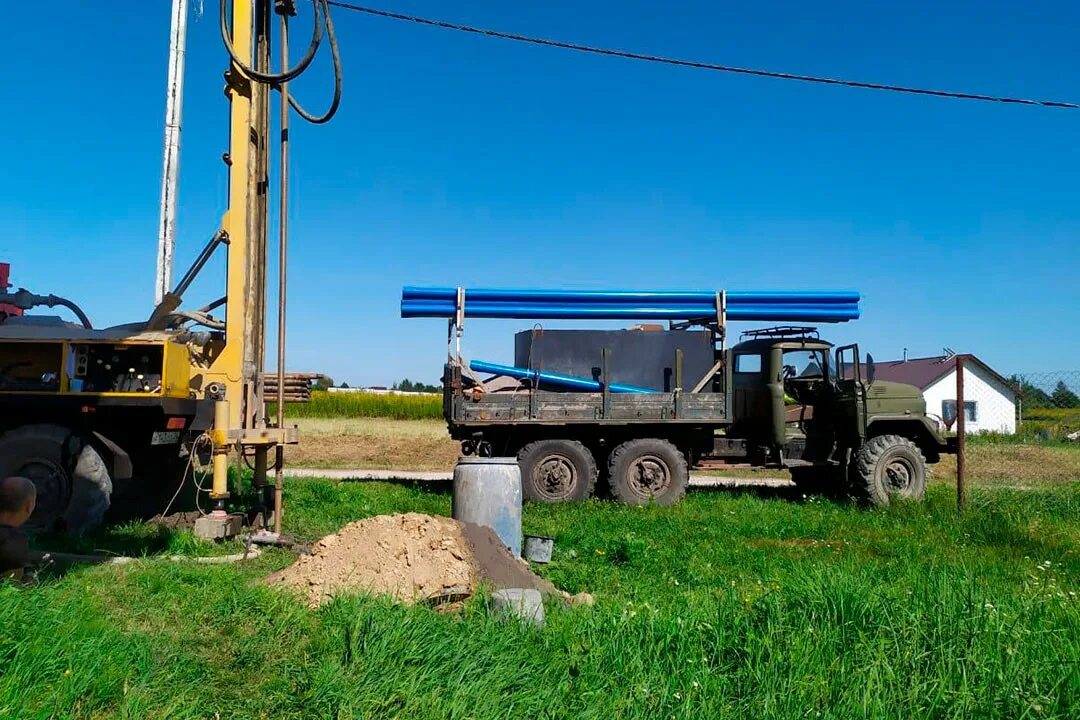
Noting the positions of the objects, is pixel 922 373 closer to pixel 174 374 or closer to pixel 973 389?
pixel 973 389

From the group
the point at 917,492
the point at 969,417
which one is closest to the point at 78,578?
the point at 917,492

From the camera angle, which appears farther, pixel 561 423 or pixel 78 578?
pixel 561 423

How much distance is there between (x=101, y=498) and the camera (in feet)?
23.8

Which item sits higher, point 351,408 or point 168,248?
point 168,248

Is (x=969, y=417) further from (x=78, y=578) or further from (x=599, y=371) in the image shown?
(x=78, y=578)

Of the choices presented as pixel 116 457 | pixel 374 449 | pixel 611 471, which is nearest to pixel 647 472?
pixel 611 471

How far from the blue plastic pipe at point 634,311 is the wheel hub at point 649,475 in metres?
2.14

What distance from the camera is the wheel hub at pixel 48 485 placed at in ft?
23.5

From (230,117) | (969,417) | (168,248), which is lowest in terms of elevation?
(969,417)

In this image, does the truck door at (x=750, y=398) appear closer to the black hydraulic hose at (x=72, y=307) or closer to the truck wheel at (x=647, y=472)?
the truck wheel at (x=647, y=472)

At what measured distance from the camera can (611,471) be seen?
35.5 feet

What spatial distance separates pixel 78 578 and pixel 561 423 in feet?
21.5

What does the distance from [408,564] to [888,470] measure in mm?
7927

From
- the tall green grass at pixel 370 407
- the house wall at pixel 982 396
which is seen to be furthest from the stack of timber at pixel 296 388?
the house wall at pixel 982 396
